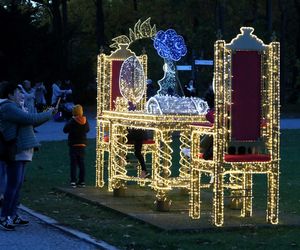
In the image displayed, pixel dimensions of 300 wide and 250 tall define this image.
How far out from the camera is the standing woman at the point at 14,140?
11077 mm

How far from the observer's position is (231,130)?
37.0ft

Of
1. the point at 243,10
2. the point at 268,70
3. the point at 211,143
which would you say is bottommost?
the point at 211,143

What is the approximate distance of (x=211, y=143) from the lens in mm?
12305

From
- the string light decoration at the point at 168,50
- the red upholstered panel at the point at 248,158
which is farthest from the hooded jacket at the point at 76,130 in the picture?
the red upholstered panel at the point at 248,158

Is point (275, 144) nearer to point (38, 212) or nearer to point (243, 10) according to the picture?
point (38, 212)

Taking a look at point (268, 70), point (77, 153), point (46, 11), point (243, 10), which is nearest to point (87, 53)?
point (46, 11)

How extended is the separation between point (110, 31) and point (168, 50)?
49.3m

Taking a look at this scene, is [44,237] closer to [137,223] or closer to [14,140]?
[14,140]

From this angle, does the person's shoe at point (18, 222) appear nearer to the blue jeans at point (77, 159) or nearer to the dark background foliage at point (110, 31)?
the blue jeans at point (77, 159)

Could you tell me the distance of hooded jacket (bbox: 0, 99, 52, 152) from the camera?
11047 mm

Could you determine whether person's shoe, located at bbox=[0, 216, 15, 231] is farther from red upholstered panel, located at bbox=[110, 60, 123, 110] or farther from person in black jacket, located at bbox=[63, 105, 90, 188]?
red upholstered panel, located at bbox=[110, 60, 123, 110]

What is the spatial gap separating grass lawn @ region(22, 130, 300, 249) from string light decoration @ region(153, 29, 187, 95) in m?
2.40

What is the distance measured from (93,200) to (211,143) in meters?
2.52

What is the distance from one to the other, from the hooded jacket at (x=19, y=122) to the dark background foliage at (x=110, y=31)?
2563 centimetres
